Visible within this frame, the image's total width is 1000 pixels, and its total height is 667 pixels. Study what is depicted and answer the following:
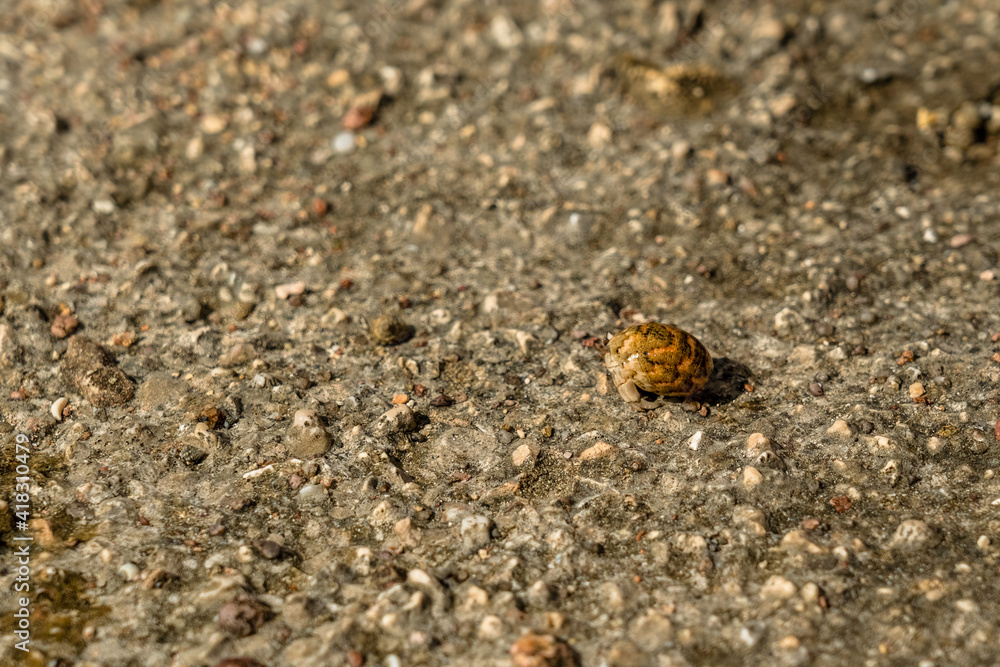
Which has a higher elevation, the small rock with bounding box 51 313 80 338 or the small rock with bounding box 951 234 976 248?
the small rock with bounding box 51 313 80 338

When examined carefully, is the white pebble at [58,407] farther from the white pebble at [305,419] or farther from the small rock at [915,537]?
the small rock at [915,537]

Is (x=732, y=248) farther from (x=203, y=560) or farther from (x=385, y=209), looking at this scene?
(x=203, y=560)

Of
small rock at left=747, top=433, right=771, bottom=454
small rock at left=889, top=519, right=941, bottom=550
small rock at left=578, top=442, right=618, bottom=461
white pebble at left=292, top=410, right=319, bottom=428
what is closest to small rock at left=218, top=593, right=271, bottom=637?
white pebble at left=292, top=410, right=319, bottom=428

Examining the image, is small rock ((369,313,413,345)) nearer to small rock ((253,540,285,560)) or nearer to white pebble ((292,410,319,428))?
white pebble ((292,410,319,428))

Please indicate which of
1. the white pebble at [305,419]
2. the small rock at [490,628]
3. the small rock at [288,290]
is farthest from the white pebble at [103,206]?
the small rock at [490,628]

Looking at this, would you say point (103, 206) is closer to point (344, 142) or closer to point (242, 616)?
point (344, 142)

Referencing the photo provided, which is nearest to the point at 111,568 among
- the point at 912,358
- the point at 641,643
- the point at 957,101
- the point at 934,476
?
the point at 641,643
